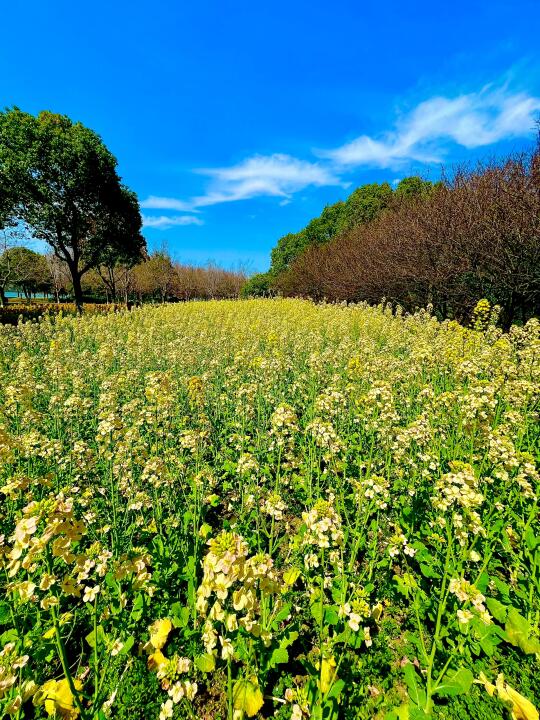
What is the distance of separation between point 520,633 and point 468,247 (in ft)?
44.3

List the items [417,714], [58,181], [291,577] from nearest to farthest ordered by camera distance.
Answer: [417,714] < [291,577] < [58,181]

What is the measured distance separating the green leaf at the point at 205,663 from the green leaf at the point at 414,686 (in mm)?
1259

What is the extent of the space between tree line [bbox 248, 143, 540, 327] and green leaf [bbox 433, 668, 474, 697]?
38.7 ft

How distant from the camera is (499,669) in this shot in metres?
2.30

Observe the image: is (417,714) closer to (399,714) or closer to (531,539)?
(399,714)

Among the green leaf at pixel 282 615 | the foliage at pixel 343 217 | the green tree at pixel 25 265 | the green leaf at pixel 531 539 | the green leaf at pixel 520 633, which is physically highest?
the foliage at pixel 343 217

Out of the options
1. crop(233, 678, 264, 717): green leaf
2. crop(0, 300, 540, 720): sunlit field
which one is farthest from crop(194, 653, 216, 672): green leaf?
crop(233, 678, 264, 717): green leaf

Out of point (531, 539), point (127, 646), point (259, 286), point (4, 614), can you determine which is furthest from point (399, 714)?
point (259, 286)

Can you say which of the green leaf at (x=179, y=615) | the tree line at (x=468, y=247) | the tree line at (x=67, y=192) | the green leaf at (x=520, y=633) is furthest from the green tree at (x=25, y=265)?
the green leaf at (x=520, y=633)

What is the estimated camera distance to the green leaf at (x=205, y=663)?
2.17 meters

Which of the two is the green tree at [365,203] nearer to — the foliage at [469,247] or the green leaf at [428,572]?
the foliage at [469,247]

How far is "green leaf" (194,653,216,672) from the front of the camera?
217 cm

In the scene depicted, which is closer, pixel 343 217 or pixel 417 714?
pixel 417 714

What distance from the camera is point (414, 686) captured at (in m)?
2.10
